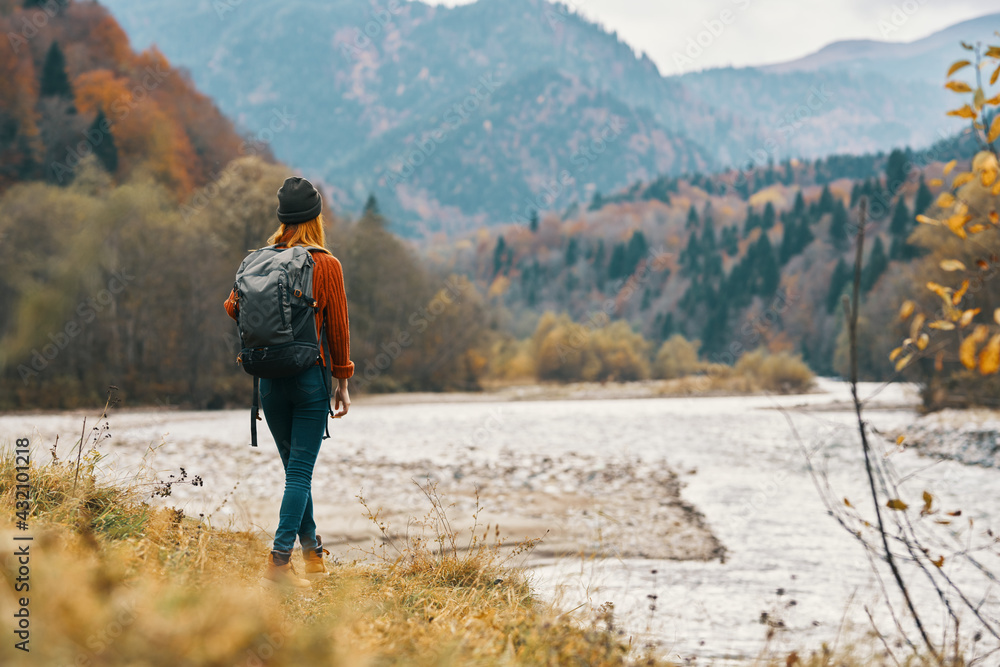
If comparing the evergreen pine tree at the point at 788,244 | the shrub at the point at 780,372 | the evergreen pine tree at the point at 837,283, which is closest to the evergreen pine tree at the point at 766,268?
the evergreen pine tree at the point at 788,244

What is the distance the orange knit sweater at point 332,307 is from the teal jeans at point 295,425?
125 millimetres

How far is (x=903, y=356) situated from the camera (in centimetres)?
301

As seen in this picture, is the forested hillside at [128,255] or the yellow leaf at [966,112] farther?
the forested hillside at [128,255]

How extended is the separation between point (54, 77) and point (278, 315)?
52.1m

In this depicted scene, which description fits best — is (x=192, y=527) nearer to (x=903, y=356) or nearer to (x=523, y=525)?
(x=903, y=356)

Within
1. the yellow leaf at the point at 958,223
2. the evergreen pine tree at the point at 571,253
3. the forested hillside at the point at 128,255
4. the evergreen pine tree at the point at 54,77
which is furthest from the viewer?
the evergreen pine tree at the point at 571,253

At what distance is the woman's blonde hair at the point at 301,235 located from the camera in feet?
→ 13.6

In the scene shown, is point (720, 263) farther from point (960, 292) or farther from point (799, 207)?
point (960, 292)

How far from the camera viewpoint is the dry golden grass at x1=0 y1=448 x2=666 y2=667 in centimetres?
197

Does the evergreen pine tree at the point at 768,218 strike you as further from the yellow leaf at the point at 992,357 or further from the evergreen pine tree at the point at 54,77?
the yellow leaf at the point at 992,357

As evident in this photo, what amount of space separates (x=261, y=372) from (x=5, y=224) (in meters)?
29.5

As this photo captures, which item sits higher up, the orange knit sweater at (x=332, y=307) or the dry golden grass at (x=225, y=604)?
the orange knit sweater at (x=332, y=307)

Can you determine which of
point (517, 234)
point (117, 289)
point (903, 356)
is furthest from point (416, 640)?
point (517, 234)

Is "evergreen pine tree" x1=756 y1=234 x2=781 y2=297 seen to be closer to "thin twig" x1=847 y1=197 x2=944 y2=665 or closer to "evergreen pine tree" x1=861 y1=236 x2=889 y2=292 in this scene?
"evergreen pine tree" x1=861 y1=236 x2=889 y2=292
